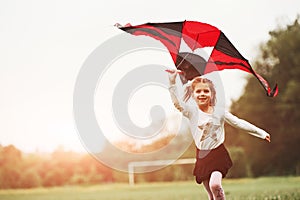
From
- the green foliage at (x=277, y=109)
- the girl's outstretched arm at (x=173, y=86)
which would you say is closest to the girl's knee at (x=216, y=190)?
the girl's outstretched arm at (x=173, y=86)

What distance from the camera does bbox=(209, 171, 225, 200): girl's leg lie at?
267 cm

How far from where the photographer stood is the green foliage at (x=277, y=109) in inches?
397

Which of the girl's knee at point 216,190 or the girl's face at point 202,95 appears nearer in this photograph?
the girl's knee at point 216,190

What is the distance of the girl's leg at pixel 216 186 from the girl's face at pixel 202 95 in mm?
429

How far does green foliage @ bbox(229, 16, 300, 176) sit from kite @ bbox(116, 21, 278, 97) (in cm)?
690

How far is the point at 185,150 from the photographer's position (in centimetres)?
1002

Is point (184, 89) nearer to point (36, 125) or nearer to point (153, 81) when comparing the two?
point (153, 81)

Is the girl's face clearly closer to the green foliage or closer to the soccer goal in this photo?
the soccer goal

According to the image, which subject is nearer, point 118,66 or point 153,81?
point 153,81

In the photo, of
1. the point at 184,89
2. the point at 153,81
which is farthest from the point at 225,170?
the point at 153,81

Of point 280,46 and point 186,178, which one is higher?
point 280,46

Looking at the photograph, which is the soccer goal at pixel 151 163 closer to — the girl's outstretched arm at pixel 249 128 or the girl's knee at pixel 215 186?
Answer: the girl's outstretched arm at pixel 249 128

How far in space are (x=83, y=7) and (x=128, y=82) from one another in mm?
1644

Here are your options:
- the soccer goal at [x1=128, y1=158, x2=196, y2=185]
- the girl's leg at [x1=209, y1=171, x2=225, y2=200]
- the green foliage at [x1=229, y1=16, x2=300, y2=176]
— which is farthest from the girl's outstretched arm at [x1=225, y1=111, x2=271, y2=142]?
the green foliage at [x1=229, y1=16, x2=300, y2=176]
